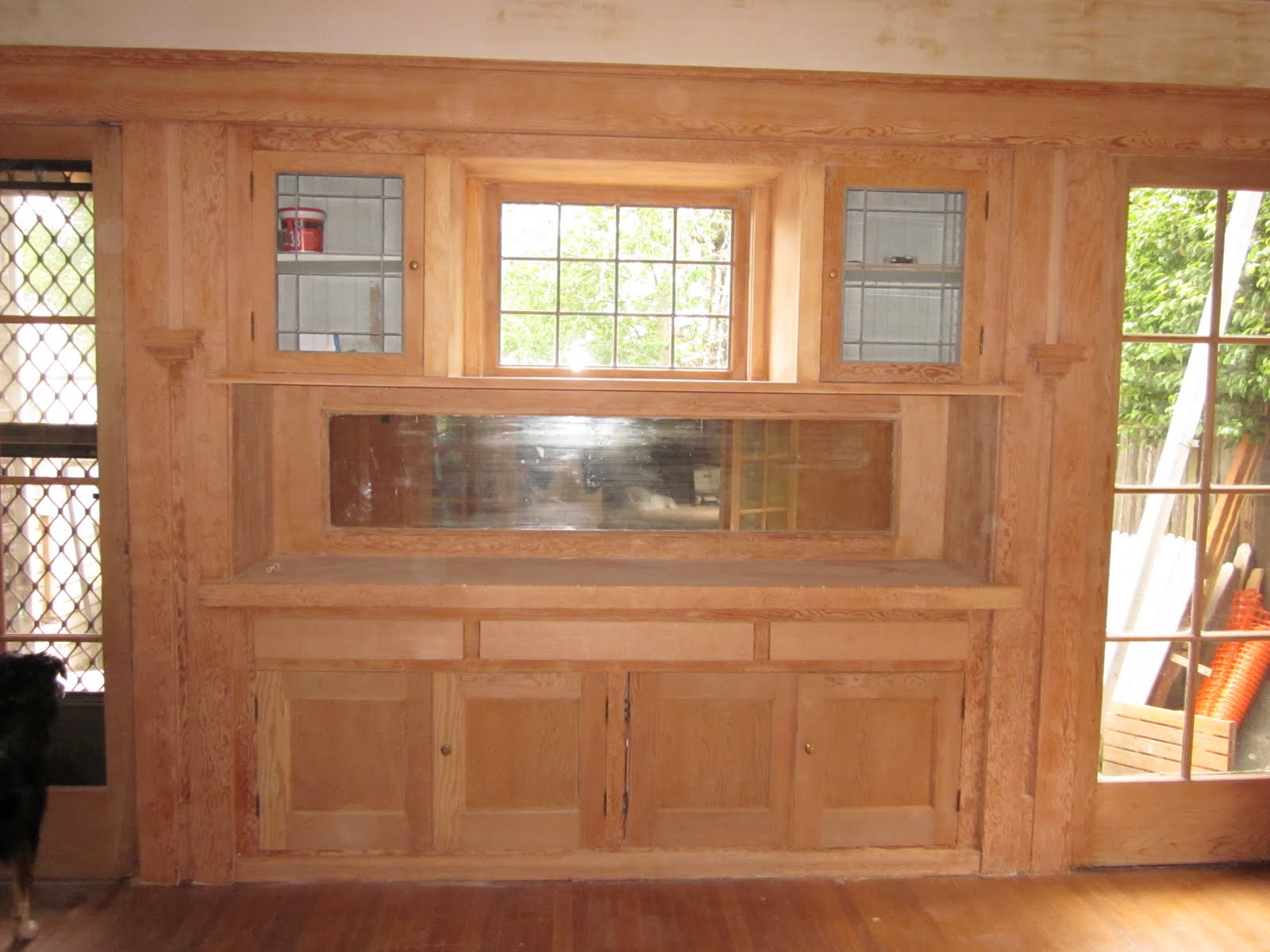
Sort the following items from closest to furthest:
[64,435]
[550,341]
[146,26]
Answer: [146,26], [64,435], [550,341]

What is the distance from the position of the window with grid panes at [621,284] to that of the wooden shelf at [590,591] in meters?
0.68

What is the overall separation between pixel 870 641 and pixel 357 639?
1388 millimetres

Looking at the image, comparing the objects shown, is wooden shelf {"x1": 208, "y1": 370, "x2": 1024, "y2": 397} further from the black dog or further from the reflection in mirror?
the black dog

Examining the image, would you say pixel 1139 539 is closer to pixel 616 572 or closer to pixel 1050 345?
pixel 1050 345

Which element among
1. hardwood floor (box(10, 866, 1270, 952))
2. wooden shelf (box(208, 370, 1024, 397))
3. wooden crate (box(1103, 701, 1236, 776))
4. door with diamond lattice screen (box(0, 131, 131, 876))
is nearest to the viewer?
hardwood floor (box(10, 866, 1270, 952))

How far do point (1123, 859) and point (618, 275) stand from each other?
2262mm

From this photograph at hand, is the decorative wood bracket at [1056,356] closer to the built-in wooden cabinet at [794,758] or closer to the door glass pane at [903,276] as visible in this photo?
the door glass pane at [903,276]

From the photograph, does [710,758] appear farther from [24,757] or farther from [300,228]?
[300,228]

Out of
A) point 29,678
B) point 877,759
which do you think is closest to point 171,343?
point 29,678

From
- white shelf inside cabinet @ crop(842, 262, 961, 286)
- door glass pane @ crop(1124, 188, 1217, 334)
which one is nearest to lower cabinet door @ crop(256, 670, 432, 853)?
white shelf inside cabinet @ crop(842, 262, 961, 286)

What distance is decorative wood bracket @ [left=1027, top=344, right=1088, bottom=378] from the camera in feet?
8.22

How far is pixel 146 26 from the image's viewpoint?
2396 millimetres

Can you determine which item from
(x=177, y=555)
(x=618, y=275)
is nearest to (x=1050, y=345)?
(x=618, y=275)

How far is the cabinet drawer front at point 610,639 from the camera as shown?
2.55 metres
